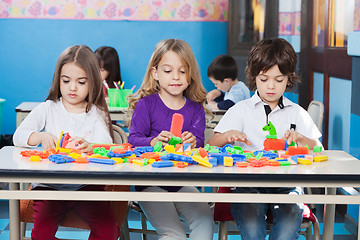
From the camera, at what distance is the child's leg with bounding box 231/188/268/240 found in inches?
76.0

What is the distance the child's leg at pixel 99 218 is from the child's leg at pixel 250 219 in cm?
43

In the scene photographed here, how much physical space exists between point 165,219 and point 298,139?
58cm

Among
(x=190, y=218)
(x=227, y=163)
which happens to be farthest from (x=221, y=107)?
(x=227, y=163)

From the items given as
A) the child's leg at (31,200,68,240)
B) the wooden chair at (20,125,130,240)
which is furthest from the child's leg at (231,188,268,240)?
the child's leg at (31,200,68,240)

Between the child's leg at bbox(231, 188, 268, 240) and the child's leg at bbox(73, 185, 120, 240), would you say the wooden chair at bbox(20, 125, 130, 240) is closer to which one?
the child's leg at bbox(73, 185, 120, 240)

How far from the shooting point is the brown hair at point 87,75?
2299 mm

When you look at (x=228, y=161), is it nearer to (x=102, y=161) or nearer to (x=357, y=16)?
(x=102, y=161)

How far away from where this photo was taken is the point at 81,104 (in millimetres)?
2328

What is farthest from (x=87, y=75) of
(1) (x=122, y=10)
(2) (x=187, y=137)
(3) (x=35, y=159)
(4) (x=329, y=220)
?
(1) (x=122, y=10)

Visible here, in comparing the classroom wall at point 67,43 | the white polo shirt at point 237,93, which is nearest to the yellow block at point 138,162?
the white polo shirt at point 237,93

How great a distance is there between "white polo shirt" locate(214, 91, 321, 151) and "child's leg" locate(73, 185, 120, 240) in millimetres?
561

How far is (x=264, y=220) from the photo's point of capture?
197cm

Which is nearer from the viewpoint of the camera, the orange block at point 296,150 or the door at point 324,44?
the orange block at point 296,150

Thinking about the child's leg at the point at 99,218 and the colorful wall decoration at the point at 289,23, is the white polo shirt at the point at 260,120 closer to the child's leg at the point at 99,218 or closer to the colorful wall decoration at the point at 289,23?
the child's leg at the point at 99,218
